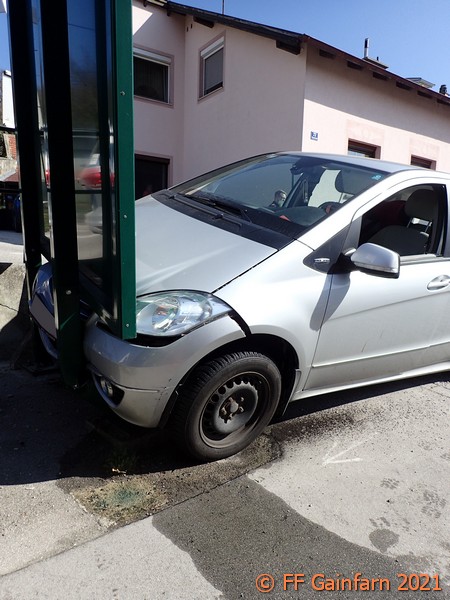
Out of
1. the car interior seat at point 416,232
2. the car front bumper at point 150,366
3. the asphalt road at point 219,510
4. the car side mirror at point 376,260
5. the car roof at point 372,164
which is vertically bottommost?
the asphalt road at point 219,510

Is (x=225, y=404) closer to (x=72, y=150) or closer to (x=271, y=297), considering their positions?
(x=271, y=297)

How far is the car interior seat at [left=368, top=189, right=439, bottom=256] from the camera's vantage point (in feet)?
11.1

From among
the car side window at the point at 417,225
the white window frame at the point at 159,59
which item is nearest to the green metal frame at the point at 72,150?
the car side window at the point at 417,225

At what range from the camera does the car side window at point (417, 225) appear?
3.34 meters

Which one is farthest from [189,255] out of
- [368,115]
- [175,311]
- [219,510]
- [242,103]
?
[368,115]

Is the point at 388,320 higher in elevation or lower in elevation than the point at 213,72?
lower

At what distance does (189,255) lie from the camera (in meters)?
2.60

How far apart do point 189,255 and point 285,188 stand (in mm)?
1107

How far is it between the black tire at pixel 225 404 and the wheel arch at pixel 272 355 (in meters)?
0.04

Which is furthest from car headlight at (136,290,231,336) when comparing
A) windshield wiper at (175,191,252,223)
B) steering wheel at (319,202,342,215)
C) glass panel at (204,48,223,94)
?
glass panel at (204,48,223,94)

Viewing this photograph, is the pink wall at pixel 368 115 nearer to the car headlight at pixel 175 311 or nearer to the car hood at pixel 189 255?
the car hood at pixel 189 255

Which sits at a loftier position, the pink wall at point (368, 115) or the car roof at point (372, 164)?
the pink wall at point (368, 115)

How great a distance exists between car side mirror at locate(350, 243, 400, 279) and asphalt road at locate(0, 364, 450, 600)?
1117 mm

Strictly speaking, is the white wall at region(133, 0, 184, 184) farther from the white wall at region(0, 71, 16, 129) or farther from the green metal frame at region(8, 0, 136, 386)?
the green metal frame at region(8, 0, 136, 386)
